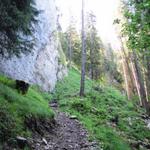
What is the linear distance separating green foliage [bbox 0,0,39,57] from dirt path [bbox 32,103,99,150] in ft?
12.0

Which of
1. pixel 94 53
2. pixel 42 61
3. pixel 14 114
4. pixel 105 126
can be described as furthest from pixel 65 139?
pixel 94 53

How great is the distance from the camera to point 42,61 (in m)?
27.8

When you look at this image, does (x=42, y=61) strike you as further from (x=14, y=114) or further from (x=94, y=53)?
(x=94, y=53)

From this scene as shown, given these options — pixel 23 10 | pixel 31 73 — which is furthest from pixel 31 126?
pixel 31 73

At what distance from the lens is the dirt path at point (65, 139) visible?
10125 millimetres

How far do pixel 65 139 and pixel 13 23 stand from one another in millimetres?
4929

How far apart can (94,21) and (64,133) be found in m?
37.8

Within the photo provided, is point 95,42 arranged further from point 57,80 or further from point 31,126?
point 31,126

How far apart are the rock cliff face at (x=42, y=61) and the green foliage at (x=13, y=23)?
7.63 meters

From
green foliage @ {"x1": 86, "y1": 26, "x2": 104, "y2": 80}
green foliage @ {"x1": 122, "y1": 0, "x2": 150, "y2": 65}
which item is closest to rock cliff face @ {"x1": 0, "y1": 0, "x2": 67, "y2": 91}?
green foliage @ {"x1": 86, "y1": 26, "x2": 104, "y2": 80}

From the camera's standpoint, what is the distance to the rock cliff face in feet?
68.8

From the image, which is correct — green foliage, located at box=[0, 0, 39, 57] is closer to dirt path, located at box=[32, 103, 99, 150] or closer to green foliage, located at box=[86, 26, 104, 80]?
dirt path, located at box=[32, 103, 99, 150]

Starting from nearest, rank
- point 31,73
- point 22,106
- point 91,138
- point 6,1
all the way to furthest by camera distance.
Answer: point 6,1 → point 22,106 → point 91,138 → point 31,73

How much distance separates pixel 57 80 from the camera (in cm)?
3212
